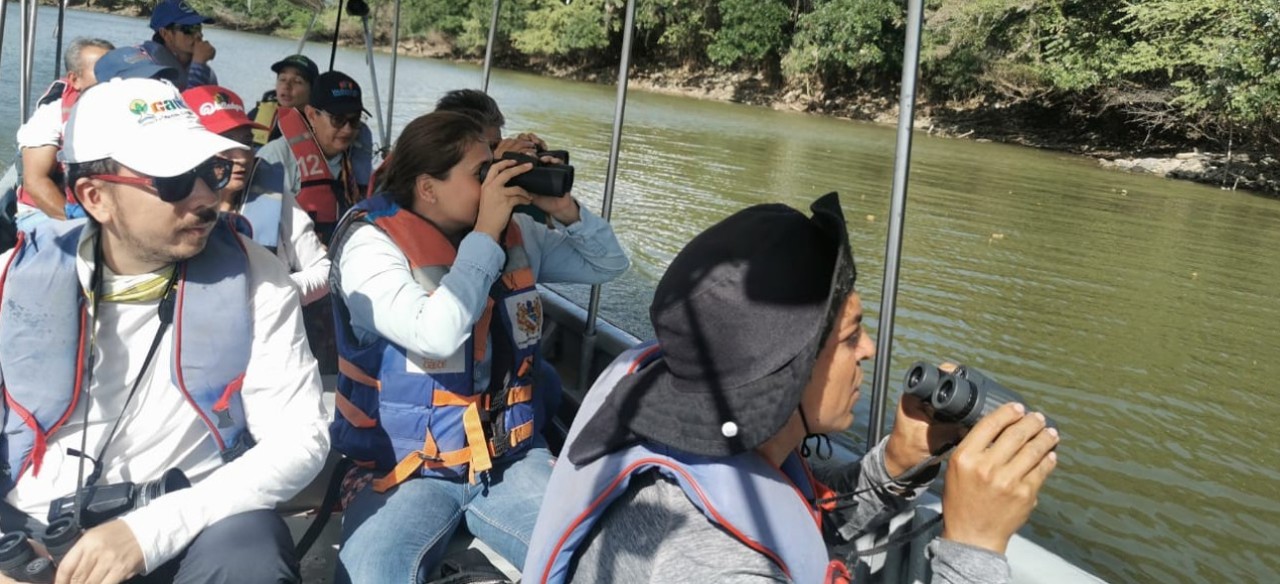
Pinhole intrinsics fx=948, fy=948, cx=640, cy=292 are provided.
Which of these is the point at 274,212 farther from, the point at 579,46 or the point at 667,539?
the point at 579,46

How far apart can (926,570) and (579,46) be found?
105 feet

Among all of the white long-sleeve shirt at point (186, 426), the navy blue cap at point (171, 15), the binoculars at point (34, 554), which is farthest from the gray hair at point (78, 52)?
the binoculars at point (34, 554)

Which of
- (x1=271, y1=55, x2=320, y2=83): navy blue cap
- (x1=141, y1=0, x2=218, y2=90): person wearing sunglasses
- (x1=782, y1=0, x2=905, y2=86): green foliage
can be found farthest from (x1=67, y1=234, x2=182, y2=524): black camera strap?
(x1=782, y1=0, x2=905, y2=86): green foliage

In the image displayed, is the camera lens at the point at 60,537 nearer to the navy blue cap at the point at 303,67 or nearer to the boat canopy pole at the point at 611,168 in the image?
the boat canopy pole at the point at 611,168

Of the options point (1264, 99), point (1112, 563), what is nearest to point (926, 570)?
point (1112, 563)

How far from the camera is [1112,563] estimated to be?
413 centimetres

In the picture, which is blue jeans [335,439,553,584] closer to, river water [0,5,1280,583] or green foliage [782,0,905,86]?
river water [0,5,1280,583]

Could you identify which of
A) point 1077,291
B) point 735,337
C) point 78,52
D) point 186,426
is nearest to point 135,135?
point 186,426

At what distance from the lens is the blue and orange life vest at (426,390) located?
1946 mm

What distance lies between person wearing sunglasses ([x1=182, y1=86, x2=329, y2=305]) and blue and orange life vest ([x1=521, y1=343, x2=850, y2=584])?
5.78 feet

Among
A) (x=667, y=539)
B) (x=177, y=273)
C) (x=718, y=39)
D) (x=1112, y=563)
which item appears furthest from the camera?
(x=718, y=39)

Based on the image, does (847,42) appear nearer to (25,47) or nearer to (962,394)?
(25,47)

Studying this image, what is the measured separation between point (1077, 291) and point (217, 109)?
292 inches

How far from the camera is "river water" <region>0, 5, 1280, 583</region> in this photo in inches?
181
